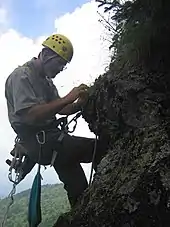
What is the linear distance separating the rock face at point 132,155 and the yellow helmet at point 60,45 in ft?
1.95

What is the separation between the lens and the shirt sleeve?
4734mm

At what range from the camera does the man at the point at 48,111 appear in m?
4.74

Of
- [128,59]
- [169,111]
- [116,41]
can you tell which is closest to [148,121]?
[169,111]

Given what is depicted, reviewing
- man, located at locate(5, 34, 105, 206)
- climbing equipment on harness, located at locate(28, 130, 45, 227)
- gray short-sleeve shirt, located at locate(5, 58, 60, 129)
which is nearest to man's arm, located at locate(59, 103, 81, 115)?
man, located at locate(5, 34, 105, 206)

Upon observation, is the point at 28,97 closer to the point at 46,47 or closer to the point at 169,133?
the point at 46,47

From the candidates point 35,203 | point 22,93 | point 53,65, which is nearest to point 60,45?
point 53,65

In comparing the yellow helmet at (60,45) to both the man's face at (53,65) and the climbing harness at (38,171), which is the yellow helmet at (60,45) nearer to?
the man's face at (53,65)

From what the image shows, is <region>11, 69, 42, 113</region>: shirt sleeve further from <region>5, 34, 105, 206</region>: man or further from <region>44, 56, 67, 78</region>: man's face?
<region>44, 56, 67, 78</region>: man's face

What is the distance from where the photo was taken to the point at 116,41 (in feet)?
15.4

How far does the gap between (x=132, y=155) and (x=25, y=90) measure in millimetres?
1692

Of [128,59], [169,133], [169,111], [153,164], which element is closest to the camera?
[153,164]

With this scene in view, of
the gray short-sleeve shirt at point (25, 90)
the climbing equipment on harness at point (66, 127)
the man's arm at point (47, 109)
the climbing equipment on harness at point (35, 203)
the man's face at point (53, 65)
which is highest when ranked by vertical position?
the man's face at point (53, 65)

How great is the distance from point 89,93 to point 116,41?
65 cm

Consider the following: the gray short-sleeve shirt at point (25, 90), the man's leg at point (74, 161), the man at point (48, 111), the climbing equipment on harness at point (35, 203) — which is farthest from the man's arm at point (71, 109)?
the climbing equipment on harness at point (35, 203)
